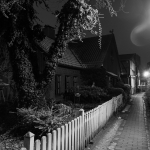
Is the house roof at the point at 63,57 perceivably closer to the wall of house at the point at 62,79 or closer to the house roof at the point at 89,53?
the house roof at the point at 89,53

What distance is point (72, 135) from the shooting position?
13.7ft

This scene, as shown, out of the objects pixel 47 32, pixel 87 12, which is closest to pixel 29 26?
pixel 87 12

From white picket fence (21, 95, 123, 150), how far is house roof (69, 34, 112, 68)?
13.0 meters

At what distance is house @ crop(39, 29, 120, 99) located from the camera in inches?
572

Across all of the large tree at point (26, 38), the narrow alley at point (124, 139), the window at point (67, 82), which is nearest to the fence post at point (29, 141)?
the narrow alley at point (124, 139)

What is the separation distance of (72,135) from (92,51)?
57.9 feet

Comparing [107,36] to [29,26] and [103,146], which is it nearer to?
[29,26]

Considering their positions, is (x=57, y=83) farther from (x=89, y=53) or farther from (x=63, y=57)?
(x=89, y=53)

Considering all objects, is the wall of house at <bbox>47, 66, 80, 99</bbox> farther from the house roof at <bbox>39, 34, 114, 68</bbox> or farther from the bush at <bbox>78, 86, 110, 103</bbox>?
the bush at <bbox>78, 86, 110, 103</bbox>

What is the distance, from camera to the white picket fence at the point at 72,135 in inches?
105

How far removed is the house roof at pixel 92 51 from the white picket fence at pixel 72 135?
1301 cm

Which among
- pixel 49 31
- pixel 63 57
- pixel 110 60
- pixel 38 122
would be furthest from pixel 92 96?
pixel 110 60

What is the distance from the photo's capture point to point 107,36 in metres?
22.2

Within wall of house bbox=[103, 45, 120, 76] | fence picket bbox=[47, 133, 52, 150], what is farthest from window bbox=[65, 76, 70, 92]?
fence picket bbox=[47, 133, 52, 150]
